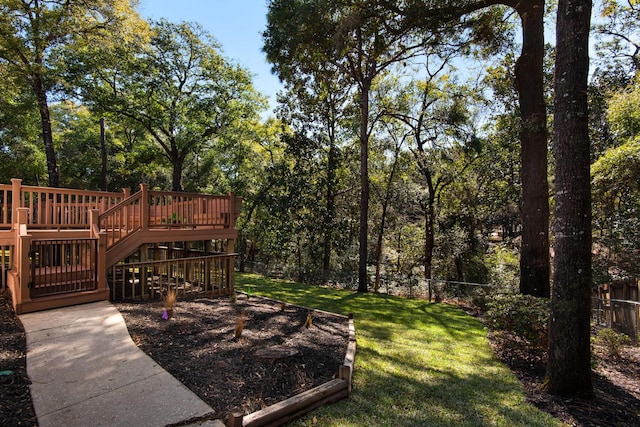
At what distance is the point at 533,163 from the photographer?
22.3 ft

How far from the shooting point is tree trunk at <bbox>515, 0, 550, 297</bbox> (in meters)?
6.71

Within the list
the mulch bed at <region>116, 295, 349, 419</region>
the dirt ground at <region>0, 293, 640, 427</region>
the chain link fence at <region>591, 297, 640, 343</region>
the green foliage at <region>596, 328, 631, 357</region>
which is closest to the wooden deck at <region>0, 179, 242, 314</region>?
the dirt ground at <region>0, 293, 640, 427</region>

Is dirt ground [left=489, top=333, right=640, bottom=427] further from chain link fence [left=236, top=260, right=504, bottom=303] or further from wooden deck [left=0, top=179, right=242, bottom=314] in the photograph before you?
wooden deck [left=0, top=179, right=242, bottom=314]

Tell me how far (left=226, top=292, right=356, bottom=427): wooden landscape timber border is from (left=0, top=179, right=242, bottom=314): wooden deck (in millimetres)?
4692

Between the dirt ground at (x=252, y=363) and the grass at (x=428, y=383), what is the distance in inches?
12.0

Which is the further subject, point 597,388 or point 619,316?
point 619,316

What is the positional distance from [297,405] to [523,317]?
369 cm

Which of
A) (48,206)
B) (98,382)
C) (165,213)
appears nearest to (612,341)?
(98,382)

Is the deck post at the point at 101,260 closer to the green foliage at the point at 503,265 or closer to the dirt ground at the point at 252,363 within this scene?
the dirt ground at the point at 252,363

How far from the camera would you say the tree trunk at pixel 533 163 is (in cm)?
671

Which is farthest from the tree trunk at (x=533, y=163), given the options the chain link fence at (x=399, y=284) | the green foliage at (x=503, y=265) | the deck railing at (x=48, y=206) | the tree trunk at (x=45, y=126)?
the tree trunk at (x=45, y=126)

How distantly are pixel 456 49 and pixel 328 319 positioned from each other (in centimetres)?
931

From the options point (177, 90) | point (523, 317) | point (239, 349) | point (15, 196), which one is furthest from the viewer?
point (177, 90)

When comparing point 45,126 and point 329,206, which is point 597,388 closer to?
point 329,206
